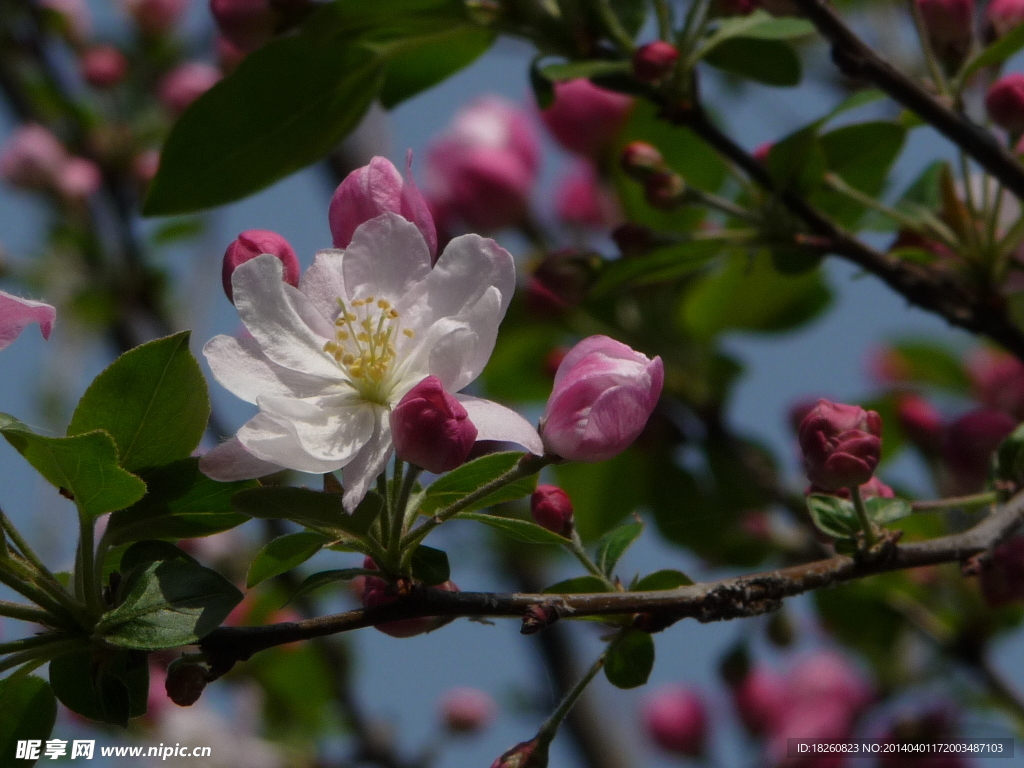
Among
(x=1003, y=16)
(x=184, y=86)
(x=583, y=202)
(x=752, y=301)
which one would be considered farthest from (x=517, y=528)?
(x=184, y=86)

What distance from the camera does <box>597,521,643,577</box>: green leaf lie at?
1019 mm

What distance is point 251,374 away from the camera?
0.92 m

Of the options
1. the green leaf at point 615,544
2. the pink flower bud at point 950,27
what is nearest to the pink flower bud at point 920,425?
the pink flower bud at point 950,27

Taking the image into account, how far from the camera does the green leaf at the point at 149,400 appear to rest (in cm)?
89

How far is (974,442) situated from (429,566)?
101cm

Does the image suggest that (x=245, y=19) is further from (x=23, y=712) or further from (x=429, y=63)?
(x=23, y=712)

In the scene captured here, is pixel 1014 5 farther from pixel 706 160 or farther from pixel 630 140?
pixel 630 140

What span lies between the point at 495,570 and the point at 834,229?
1.69 meters

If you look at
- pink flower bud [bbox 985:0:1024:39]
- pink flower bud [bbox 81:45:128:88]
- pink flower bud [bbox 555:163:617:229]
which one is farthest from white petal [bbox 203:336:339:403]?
pink flower bud [bbox 81:45:128:88]

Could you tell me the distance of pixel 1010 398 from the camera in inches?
80.7

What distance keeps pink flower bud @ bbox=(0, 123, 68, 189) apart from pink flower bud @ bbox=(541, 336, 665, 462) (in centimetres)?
281

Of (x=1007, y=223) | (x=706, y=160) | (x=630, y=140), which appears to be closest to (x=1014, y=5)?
(x=1007, y=223)

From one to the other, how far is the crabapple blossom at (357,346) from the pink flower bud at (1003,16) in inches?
34.1

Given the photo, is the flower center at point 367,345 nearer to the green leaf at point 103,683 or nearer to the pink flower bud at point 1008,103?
the green leaf at point 103,683
